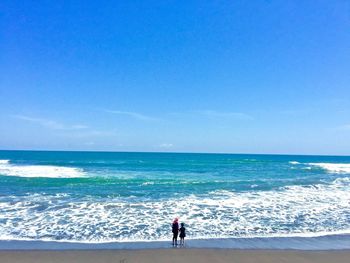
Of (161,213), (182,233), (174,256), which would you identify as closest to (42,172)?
(161,213)

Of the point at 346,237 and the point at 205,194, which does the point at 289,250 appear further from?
the point at 205,194

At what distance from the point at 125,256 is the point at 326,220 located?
11.8m

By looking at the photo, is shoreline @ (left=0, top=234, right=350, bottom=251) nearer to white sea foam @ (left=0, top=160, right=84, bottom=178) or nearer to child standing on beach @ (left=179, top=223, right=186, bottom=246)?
child standing on beach @ (left=179, top=223, right=186, bottom=246)

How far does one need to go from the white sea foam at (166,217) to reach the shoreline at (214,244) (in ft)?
2.17

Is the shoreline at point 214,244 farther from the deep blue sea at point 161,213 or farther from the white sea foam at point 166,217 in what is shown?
the white sea foam at point 166,217

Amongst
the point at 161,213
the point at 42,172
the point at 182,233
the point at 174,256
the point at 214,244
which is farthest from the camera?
the point at 42,172

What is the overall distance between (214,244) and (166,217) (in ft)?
16.1

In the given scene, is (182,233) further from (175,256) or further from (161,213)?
(161,213)

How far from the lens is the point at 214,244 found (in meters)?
12.8

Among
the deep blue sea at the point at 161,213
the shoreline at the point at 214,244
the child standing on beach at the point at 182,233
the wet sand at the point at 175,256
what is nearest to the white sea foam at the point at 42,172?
the deep blue sea at the point at 161,213

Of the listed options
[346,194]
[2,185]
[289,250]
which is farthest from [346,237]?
[2,185]

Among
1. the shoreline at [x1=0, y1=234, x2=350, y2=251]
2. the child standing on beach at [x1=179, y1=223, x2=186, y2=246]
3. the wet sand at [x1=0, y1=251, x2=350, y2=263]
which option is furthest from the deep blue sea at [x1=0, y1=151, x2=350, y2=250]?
the wet sand at [x1=0, y1=251, x2=350, y2=263]

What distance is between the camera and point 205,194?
83.5 feet

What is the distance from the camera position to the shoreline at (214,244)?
40.1ft
